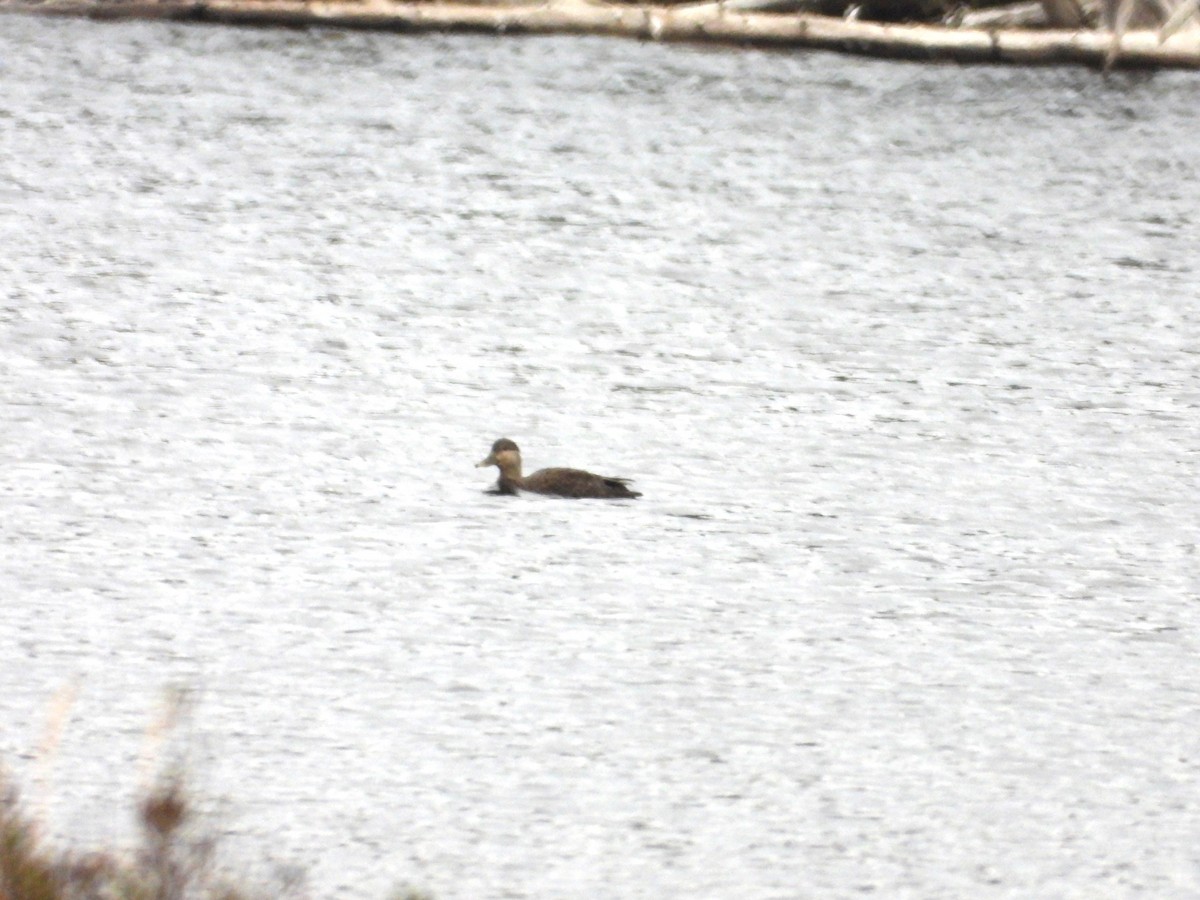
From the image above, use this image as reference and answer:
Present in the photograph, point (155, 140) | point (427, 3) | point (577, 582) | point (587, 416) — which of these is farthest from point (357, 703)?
point (427, 3)

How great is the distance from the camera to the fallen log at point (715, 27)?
2781 centimetres

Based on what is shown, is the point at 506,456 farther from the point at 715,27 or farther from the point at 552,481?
the point at 715,27

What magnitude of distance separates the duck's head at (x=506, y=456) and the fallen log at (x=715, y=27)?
1759 centimetres

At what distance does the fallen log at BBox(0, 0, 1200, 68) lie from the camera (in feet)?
91.2

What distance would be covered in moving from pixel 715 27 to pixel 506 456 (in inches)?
701

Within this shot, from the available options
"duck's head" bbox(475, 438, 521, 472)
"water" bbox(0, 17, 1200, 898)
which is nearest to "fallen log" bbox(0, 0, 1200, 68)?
"water" bbox(0, 17, 1200, 898)

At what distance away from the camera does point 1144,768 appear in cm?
766

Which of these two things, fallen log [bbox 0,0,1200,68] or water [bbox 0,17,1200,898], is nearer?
water [bbox 0,17,1200,898]

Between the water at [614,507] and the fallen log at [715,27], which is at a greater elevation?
the water at [614,507]

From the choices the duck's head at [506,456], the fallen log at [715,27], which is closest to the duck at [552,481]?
the duck's head at [506,456]

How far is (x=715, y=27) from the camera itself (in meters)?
28.2

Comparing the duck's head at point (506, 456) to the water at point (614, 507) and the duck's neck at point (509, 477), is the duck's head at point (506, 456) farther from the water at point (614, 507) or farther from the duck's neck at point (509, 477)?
the water at point (614, 507)

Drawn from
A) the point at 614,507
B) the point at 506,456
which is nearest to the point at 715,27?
the point at 506,456

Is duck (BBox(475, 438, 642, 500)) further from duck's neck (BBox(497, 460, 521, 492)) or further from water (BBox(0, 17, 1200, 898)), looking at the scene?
water (BBox(0, 17, 1200, 898))
